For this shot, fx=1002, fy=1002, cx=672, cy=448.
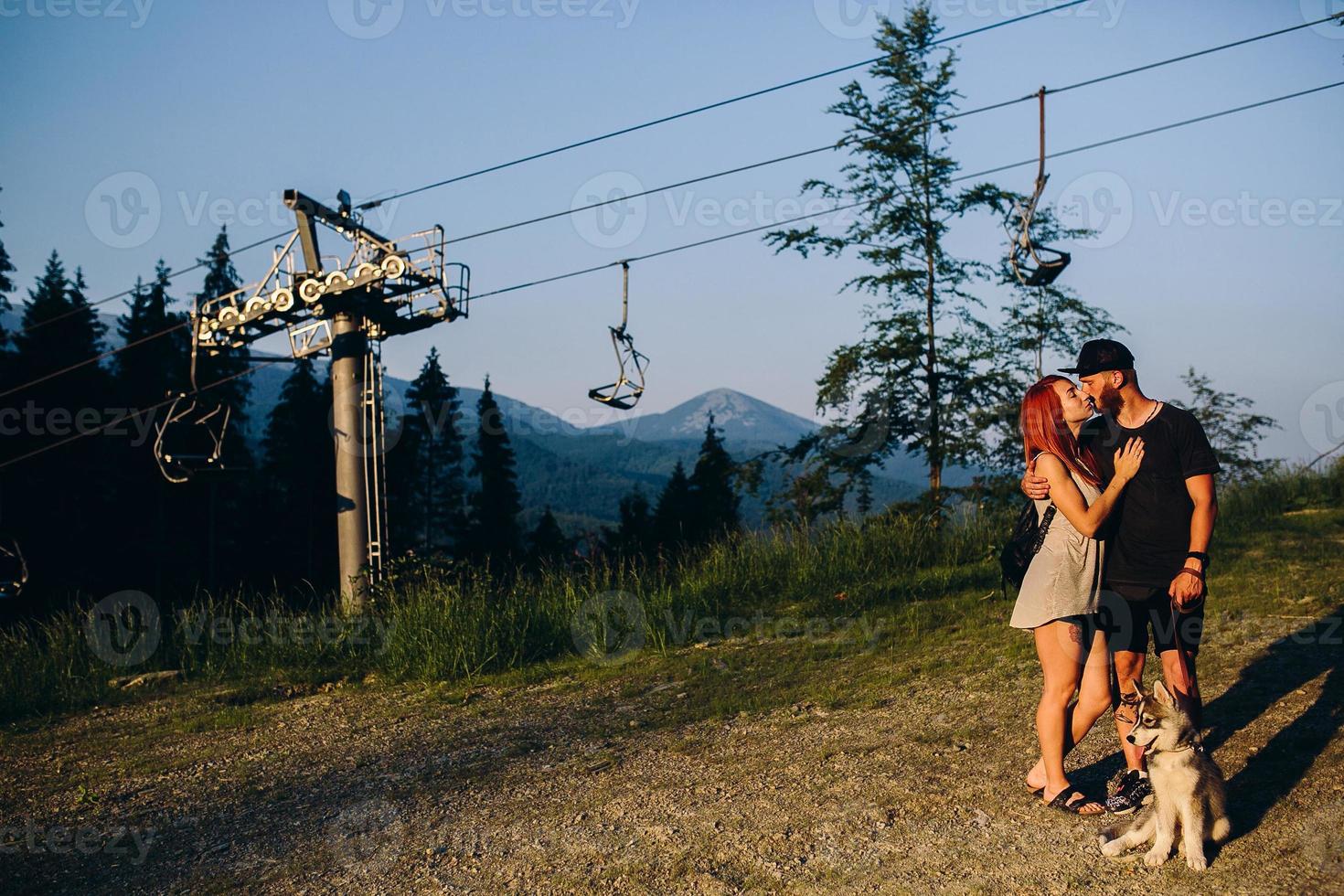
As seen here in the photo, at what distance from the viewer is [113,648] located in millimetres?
10930

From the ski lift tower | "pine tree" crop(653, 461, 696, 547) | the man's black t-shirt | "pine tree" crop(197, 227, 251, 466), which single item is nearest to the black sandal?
the man's black t-shirt

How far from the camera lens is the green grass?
8789 millimetres

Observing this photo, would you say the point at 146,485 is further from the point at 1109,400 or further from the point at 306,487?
the point at 1109,400

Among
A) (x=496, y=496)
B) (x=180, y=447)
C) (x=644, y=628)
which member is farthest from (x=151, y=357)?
(x=644, y=628)

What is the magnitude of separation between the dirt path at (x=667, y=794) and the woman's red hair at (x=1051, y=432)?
1.71 meters

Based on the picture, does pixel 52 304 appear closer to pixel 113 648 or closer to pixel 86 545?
pixel 86 545

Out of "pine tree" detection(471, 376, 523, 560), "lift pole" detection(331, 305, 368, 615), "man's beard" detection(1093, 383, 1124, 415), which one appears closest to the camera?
"man's beard" detection(1093, 383, 1124, 415)

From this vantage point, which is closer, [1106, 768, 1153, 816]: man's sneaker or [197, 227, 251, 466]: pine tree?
[1106, 768, 1153, 816]: man's sneaker

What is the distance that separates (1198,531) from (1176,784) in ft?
3.66

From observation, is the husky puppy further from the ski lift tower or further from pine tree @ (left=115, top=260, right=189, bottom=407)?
pine tree @ (left=115, top=260, right=189, bottom=407)

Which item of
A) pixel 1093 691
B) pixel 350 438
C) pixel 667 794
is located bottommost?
pixel 667 794

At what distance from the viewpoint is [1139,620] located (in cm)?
470

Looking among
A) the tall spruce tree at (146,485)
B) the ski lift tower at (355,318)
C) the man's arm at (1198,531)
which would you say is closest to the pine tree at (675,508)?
the tall spruce tree at (146,485)

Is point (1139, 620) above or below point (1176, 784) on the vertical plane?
above
